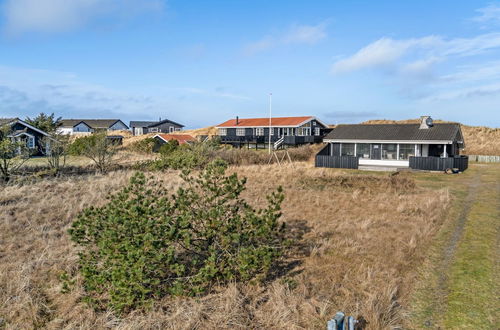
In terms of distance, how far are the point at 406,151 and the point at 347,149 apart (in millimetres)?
5330

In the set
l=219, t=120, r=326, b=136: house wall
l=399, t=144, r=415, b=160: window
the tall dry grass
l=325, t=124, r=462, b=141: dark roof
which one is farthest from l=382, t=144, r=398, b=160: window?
the tall dry grass

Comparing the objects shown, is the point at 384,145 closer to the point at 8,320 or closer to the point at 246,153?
the point at 246,153

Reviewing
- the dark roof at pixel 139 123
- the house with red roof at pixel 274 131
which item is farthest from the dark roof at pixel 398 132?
the dark roof at pixel 139 123

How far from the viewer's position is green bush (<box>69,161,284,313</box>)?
6.12m

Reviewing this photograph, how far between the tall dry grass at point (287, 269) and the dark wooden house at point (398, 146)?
1489 centimetres

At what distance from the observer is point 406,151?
3105 cm

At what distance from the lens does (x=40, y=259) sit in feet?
27.7

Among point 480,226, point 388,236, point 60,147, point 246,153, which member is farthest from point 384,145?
point 60,147

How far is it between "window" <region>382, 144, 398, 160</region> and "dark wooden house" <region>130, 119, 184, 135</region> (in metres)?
58.0

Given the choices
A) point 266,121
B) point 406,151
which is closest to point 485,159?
point 406,151

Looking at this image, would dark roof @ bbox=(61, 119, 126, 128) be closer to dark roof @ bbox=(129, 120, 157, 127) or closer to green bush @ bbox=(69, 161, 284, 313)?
dark roof @ bbox=(129, 120, 157, 127)

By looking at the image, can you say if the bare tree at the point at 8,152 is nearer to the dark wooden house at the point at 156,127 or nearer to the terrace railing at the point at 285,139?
the terrace railing at the point at 285,139

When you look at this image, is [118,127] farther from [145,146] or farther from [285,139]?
[285,139]

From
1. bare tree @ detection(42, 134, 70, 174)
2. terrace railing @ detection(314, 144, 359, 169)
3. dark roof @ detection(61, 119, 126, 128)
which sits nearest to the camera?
bare tree @ detection(42, 134, 70, 174)
